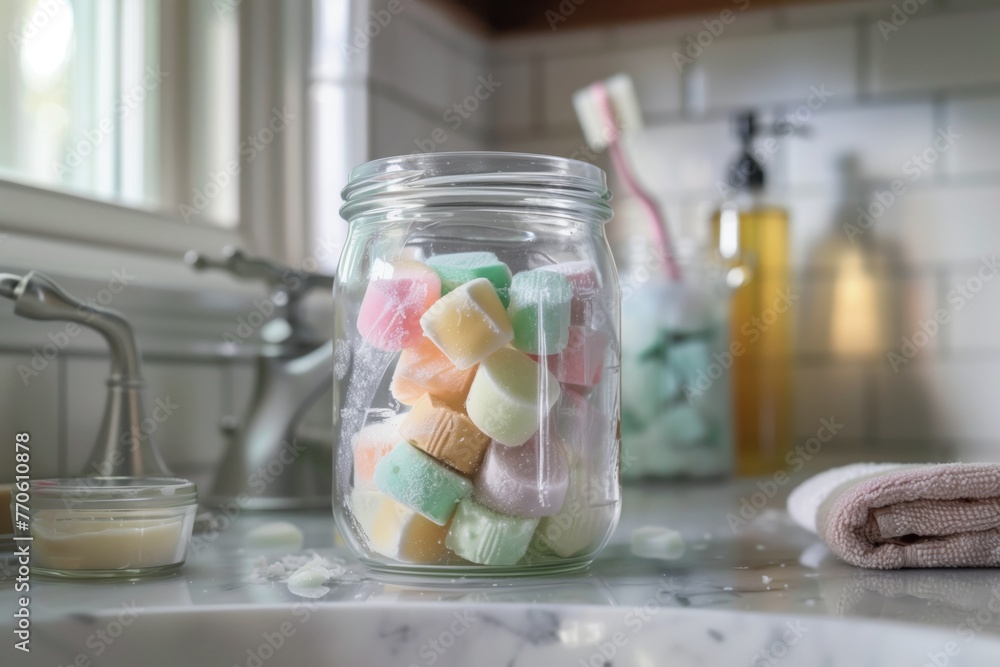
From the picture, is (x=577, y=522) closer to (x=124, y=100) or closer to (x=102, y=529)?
(x=102, y=529)

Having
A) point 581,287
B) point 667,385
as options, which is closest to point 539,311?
point 581,287

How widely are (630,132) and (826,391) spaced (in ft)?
1.35

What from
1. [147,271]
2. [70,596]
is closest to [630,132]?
[147,271]

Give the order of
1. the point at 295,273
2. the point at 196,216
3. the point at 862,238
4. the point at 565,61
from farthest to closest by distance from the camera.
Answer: the point at 565,61 → the point at 862,238 → the point at 196,216 → the point at 295,273

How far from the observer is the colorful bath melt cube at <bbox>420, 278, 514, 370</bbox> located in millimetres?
481

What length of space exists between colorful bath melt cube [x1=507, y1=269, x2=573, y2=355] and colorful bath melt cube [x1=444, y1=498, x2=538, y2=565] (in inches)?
3.2

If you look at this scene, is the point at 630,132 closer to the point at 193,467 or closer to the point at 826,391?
the point at 826,391

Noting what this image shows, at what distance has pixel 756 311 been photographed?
118cm

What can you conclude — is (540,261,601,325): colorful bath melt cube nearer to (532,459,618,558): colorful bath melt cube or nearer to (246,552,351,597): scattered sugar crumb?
(532,459,618,558): colorful bath melt cube

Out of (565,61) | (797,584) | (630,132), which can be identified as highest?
(565,61)

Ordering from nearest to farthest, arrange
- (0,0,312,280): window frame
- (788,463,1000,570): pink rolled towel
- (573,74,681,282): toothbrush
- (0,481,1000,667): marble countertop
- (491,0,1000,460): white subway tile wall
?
(0,481,1000,667): marble countertop
(788,463,1000,570): pink rolled towel
(0,0,312,280): window frame
(573,74,681,282): toothbrush
(491,0,1000,460): white subway tile wall

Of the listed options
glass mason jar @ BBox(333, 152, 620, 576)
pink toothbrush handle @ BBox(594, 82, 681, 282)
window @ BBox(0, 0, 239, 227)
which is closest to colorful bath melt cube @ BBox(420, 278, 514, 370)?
glass mason jar @ BBox(333, 152, 620, 576)

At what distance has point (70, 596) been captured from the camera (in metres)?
0.49

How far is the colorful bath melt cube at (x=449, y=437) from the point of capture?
0.49 m
